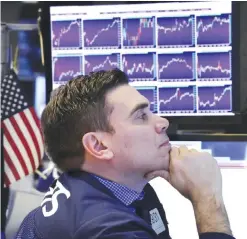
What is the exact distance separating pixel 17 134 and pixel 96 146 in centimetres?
127

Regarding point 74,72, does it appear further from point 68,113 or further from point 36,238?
point 36,238

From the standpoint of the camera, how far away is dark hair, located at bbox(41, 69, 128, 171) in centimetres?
110

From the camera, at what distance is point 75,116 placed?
1098 mm

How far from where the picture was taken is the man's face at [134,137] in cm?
111

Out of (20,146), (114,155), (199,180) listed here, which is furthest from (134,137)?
(20,146)

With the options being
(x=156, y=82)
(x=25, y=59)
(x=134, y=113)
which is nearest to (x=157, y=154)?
(x=134, y=113)

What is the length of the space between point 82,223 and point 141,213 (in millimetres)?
259

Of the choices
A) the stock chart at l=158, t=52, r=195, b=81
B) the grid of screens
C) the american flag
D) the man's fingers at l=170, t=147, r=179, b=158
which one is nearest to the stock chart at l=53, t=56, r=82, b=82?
the grid of screens

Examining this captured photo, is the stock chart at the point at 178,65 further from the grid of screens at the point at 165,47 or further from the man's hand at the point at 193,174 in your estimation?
the man's hand at the point at 193,174

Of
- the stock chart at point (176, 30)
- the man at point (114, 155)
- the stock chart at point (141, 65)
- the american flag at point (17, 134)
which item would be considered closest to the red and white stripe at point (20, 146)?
the american flag at point (17, 134)

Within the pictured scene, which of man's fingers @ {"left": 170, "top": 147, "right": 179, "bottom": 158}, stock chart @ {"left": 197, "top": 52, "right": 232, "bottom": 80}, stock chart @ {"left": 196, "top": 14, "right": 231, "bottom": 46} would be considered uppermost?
stock chart @ {"left": 196, "top": 14, "right": 231, "bottom": 46}

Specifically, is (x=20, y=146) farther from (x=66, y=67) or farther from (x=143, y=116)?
(x=143, y=116)

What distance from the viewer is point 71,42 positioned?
1760 millimetres

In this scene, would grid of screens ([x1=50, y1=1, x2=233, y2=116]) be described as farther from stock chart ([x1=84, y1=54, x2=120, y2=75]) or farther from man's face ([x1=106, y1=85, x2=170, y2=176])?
man's face ([x1=106, y1=85, x2=170, y2=176])
